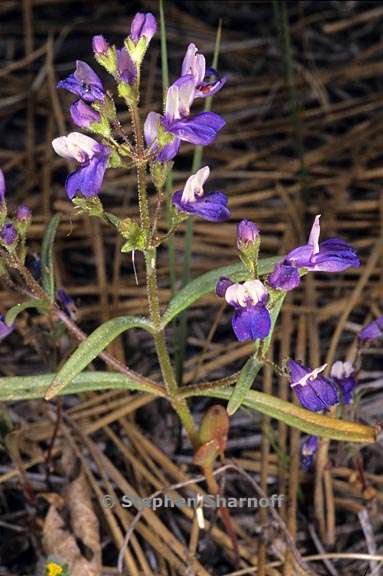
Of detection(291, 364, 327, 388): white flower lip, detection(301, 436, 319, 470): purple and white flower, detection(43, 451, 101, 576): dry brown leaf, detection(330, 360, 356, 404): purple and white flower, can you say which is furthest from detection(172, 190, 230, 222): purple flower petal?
detection(43, 451, 101, 576): dry brown leaf

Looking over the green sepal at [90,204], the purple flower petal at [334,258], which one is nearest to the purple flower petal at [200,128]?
the green sepal at [90,204]

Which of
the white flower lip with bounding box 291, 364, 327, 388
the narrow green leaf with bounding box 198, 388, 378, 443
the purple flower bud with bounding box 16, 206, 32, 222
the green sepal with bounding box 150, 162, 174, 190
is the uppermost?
the green sepal with bounding box 150, 162, 174, 190

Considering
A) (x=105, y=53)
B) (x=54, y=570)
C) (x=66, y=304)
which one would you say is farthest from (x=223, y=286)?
(x=54, y=570)

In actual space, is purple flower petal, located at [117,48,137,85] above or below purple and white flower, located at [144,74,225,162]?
above

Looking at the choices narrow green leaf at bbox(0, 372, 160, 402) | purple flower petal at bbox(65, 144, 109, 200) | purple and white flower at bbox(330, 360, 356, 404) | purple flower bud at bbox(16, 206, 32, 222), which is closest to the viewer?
purple flower petal at bbox(65, 144, 109, 200)

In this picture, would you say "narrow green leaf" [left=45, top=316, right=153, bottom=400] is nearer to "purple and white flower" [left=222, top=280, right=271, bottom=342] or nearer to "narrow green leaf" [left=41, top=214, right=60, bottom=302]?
"narrow green leaf" [left=41, top=214, right=60, bottom=302]

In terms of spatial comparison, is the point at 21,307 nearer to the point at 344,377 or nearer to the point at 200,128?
the point at 200,128

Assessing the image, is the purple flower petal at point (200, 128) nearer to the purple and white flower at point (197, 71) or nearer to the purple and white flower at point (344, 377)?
the purple and white flower at point (197, 71)
